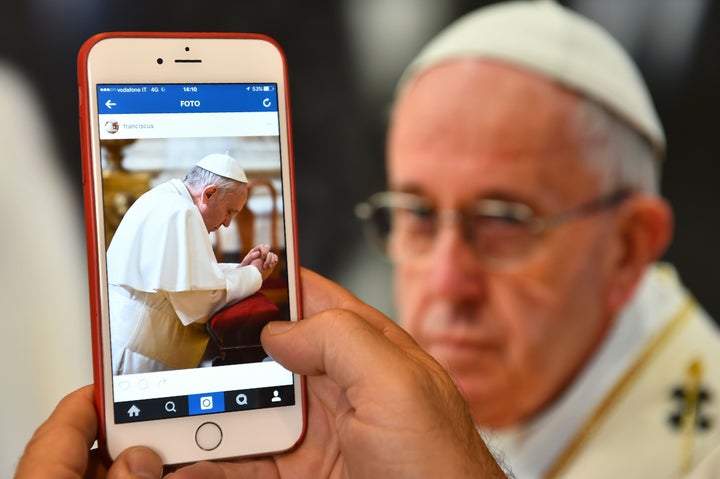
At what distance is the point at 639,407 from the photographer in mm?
1182

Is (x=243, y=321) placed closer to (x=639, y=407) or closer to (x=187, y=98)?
(x=187, y=98)

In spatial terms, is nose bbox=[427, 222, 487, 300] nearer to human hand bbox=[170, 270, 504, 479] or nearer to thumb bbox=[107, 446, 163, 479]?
human hand bbox=[170, 270, 504, 479]

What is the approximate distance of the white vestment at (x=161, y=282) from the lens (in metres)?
0.63

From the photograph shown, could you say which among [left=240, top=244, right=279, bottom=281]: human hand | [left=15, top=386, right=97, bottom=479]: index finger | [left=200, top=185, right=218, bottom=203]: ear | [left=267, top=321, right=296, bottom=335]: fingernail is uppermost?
[left=200, top=185, right=218, bottom=203]: ear

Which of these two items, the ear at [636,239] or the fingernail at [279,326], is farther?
the ear at [636,239]

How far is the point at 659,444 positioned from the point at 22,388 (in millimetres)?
1027

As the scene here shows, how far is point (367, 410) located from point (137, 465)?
20cm

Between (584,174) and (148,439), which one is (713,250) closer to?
(584,174)

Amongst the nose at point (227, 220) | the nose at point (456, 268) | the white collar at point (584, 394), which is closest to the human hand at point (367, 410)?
the nose at point (227, 220)

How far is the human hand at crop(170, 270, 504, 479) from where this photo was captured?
1.90 ft

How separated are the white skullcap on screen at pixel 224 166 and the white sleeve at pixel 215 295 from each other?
0.08 metres

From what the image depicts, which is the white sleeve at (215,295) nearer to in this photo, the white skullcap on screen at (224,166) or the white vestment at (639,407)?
the white skullcap on screen at (224,166)

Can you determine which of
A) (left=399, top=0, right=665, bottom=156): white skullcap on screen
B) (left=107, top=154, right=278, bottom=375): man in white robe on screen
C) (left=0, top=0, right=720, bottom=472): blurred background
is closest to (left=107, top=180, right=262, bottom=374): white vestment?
(left=107, top=154, right=278, bottom=375): man in white robe on screen

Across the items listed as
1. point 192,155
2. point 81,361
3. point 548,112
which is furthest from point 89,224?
point 548,112
